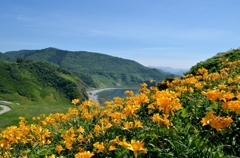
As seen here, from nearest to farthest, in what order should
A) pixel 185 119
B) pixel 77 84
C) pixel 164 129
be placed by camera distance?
pixel 164 129 → pixel 185 119 → pixel 77 84

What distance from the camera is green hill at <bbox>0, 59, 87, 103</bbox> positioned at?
13938cm

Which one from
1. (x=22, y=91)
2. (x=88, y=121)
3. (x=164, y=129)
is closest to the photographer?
(x=164, y=129)

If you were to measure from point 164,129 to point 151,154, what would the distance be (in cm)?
46

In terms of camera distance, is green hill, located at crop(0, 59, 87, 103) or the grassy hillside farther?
green hill, located at crop(0, 59, 87, 103)

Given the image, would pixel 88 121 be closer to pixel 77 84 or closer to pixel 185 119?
pixel 185 119

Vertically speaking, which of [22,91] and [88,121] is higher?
[88,121]

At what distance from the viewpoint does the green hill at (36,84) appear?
139375 millimetres

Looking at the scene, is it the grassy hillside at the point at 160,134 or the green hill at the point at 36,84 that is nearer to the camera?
the grassy hillside at the point at 160,134

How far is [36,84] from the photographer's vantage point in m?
159

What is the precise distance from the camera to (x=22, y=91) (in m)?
141

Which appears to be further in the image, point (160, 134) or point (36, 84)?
point (36, 84)

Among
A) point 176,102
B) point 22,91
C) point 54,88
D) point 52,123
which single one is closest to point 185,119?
point 176,102

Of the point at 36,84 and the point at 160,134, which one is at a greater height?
the point at 160,134

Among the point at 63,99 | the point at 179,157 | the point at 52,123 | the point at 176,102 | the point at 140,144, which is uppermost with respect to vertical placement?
the point at 176,102
